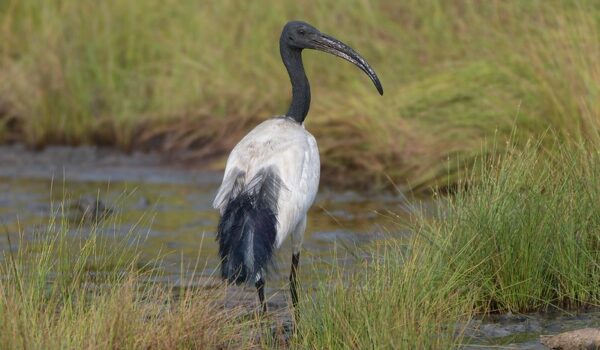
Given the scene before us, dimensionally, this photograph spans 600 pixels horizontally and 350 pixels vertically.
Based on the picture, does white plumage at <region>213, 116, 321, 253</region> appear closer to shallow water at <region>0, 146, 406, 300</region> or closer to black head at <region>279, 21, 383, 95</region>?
shallow water at <region>0, 146, 406, 300</region>

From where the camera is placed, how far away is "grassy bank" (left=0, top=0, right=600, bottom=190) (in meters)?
9.32

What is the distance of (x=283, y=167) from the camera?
5965 millimetres

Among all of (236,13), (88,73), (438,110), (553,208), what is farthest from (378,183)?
(553,208)

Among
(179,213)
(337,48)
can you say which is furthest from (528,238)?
(179,213)

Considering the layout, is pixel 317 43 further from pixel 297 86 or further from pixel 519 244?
pixel 519 244

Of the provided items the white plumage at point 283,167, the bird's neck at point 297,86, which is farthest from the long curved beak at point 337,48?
the white plumage at point 283,167

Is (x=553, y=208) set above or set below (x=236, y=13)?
below

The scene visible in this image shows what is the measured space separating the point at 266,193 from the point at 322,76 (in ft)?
18.3

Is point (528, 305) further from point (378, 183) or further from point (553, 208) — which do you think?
point (378, 183)

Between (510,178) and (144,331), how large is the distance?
6.64ft

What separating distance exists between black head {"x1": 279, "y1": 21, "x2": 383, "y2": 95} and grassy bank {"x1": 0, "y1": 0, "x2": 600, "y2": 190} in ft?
6.77

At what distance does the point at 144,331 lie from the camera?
171 inches

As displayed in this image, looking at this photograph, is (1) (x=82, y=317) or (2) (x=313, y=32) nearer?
(1) (x=82, y=317)

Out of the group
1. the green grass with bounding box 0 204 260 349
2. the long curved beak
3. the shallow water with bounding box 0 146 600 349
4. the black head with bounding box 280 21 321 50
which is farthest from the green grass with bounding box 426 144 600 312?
the black head with bounding box 280 21 321 50
